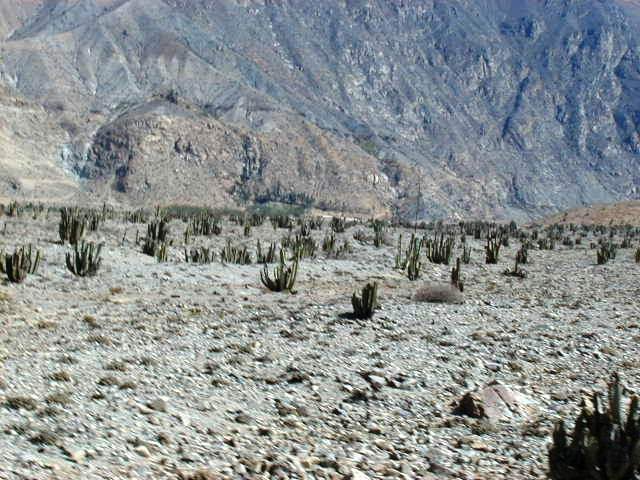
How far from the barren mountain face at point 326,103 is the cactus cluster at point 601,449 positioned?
70866 mm

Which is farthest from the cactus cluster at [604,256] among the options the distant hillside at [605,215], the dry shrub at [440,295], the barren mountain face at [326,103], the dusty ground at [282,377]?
the barren mountain face at [326,103]

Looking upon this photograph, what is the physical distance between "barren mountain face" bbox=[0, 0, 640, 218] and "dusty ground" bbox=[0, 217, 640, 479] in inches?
2478

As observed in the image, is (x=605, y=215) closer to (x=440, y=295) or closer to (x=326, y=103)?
(x=440, y=295)

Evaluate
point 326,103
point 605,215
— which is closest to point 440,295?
point 605,215

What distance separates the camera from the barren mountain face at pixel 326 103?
281 feet

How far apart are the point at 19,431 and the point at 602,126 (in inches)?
6218

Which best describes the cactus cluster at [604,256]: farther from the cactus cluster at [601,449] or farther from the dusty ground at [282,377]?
the cactus cluster at [601,449]

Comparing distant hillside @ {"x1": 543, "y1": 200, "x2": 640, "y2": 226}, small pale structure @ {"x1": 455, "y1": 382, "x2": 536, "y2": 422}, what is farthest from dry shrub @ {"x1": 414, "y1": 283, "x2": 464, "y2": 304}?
distant hillside @ {"x1": 543, "y1": 200, "x2": 640, "y2": 226}

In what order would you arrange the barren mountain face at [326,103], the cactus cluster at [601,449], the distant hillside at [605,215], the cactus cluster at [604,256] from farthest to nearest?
the barren mountain face at [326,103] → the distant hillside at [605,215] → the cactus cluster at [604,256] → the cactus cluster at [601,449]

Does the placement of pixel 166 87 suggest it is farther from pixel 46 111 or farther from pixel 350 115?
pixel 350 115

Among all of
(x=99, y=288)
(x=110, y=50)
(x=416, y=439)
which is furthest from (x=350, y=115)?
(x=416, y=439)

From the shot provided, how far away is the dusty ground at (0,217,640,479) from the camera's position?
614 centimetres

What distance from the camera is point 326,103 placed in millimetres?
139875

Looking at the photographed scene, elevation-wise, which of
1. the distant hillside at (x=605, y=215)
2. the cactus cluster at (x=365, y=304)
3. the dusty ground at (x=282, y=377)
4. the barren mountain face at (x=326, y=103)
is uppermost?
the barren mountain face at (x=326, y=103)
